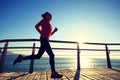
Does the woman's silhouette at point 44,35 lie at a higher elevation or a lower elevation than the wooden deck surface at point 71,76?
higher

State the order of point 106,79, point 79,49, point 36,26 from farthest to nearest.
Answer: point 79,49 → point 36,26 → point 106,79

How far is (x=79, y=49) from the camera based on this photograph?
5426 millimetres

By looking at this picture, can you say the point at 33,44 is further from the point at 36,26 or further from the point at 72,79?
the point at 72,79

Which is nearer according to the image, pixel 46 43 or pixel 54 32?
pixel 46 43

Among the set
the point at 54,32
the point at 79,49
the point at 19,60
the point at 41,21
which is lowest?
the point at 19,60

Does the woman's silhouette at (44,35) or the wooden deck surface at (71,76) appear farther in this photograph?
the woman's silhouette at (44,35)

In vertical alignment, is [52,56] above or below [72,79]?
above

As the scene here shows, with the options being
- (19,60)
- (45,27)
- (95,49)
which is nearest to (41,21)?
(45,27)

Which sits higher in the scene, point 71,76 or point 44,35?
point 44,35

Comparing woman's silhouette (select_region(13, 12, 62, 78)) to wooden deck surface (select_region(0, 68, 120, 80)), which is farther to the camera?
woman's silhouette (select_region(13, 12, 62, 78))

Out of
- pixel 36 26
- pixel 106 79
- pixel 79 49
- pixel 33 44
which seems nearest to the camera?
pixel 106 79

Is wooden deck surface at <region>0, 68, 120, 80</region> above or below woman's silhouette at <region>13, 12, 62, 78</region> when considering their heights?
below

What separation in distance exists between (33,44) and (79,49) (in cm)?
188

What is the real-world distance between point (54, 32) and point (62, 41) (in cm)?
131
